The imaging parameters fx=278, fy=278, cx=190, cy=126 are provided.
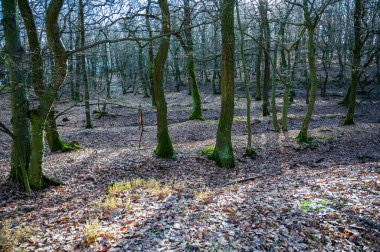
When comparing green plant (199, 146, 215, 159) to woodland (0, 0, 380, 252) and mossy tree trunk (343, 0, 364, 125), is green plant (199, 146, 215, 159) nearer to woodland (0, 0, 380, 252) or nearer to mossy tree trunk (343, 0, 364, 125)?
woodland (0, 0, 380, 252)

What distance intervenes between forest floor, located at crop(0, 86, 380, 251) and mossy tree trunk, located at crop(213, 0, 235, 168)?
1.87 feet

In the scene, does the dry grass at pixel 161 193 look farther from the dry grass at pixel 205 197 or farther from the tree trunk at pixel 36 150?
the tree trunk at pixel 36 150

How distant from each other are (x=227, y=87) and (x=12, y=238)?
7.50 m

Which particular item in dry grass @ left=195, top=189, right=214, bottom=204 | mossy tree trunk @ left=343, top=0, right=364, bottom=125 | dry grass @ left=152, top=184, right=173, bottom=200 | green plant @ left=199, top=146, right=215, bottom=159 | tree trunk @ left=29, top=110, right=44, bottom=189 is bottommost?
dry grass @ left=195, top=189, right=214, bottom=204

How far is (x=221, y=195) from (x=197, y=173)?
2945 millimetres

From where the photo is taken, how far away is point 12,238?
15.5ft

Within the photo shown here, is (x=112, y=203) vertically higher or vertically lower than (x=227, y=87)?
lower

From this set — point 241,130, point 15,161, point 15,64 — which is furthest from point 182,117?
point 15,64

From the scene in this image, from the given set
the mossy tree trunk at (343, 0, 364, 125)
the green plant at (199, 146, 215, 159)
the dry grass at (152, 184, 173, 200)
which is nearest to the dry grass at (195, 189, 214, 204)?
the dry grass at (152, 184, 173, 200)

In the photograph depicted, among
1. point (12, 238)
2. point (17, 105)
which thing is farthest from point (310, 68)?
point (12, 238)

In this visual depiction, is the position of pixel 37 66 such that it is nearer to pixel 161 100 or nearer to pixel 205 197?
pixel 161 100

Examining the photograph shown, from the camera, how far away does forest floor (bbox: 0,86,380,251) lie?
4758 millimetres

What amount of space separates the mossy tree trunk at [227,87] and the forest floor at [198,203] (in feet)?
1.87

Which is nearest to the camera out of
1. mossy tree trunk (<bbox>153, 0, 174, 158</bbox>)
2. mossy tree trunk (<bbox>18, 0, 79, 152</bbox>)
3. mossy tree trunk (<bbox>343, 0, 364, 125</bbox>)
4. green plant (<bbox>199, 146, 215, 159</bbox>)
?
mossy tree trunk (<bbox>18, 0, 79, 152</bbox>)
